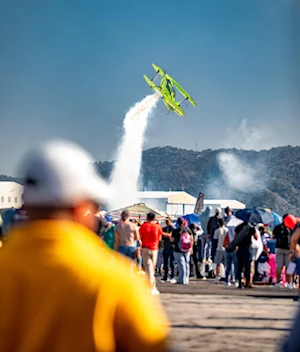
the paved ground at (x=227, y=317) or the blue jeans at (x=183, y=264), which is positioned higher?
the blue jeans at (x=183, y=264)

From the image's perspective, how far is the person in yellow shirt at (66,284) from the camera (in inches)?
98.1

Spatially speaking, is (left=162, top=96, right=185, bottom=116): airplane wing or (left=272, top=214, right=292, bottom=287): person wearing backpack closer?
(left=272, top=214, right=292, bottom=287): person wearing backpack

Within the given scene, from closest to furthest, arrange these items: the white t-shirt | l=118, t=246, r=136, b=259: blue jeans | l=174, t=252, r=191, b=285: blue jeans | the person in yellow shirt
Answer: the person in yellow shirt < l=118, t=246, r=136, b=259: blue jeans < l=174, t=252, r=191, b=285: blue jeans < the white t-shirt

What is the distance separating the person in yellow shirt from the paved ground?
7266mm

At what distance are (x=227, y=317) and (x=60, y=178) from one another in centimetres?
1070

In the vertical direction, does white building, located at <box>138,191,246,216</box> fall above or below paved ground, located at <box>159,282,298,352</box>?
above

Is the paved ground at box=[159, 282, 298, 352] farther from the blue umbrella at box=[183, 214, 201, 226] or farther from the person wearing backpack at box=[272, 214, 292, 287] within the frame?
the blue umbrella at box=[183, 214, 201, 226]

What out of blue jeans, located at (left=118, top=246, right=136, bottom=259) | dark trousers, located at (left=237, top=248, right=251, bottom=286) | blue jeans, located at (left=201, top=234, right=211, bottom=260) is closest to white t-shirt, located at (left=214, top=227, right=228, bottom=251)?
dark trousers, located at (left=237, top=248, right=251, bottom=286)

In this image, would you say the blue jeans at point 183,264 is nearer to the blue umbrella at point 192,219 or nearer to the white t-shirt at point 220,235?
the white t-shirt at point 220,235

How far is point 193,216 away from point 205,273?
12.9ft

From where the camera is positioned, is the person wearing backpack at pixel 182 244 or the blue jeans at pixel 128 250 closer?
the blue jeans at pixel 128 250

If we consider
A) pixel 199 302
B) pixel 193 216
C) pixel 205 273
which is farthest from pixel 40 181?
pixel 193 216

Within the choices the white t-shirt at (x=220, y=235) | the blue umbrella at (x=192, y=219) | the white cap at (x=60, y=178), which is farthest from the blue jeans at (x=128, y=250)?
the white cap at (x=60, y=178)

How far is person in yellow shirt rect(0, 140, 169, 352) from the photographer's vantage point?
249 cm
